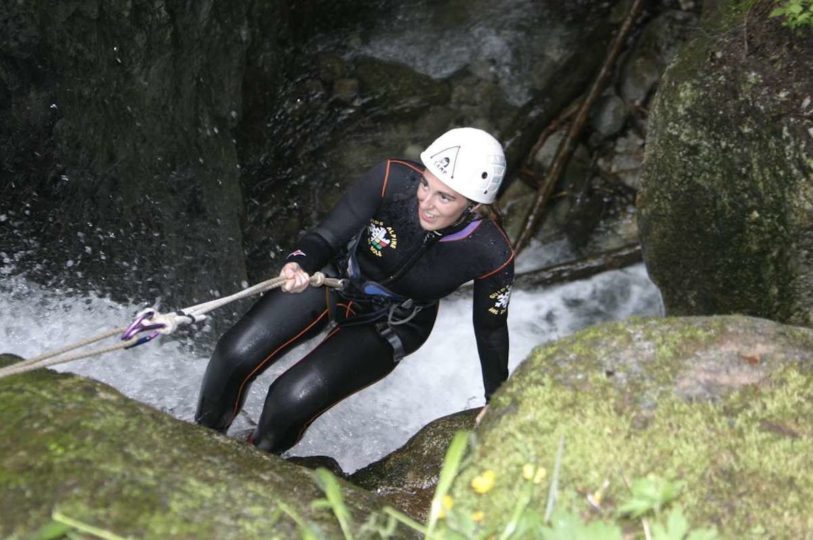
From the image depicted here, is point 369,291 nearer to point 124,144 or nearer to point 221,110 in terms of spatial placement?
point 124,144

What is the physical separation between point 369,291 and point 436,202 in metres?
0.61

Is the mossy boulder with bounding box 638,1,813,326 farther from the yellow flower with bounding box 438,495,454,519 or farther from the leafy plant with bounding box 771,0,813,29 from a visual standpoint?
the yellow flower with bounding box 438,495,454,519

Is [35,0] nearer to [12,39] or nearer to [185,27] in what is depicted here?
[12,39]

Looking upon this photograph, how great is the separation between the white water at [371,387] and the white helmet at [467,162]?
208 centimetres

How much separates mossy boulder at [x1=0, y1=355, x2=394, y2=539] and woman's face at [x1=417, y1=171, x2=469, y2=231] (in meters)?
1.42

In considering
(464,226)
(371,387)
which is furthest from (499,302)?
(371,387)

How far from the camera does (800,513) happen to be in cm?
218

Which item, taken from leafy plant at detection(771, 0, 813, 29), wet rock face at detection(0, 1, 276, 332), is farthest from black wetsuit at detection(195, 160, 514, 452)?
leafy plant at detection(771, 0, 813, 29)

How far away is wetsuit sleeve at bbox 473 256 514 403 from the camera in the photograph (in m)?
3.81

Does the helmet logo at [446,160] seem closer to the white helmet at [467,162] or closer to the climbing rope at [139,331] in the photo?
the white helmet at [467,162]

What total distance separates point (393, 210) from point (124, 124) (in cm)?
216

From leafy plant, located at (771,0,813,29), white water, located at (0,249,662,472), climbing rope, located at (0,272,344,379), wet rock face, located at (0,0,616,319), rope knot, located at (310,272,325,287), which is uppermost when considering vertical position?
wet rock face, located at (0,0,616,319)

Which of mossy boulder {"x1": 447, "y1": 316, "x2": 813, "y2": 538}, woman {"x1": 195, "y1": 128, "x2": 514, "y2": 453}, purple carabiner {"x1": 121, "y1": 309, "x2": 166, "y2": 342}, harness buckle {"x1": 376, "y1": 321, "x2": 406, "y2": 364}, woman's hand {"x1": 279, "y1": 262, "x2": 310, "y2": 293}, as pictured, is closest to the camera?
mossy boulder {"x1": 447, "y1": 316, "x2": 813, "y2": 538}

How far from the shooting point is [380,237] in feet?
12.9
